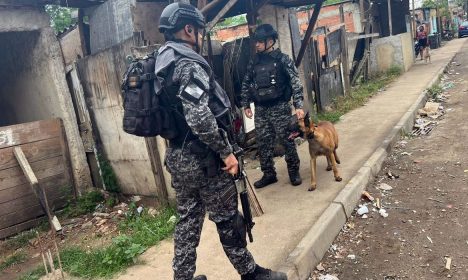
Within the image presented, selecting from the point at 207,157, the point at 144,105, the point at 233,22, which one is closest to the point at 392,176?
the point at 207,157

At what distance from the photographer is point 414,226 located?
3590 mm

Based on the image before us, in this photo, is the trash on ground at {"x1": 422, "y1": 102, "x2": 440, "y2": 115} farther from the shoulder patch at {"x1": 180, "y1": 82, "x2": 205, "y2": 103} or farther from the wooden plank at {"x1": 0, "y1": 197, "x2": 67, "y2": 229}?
the wooden plank at {"x1": 0, "y1": 197, "x2": 67, "y2": 229}

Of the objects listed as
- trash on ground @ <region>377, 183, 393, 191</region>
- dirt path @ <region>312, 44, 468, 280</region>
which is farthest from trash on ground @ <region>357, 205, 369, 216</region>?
trash on ground @ <region>377, 183, 393, 191</region>

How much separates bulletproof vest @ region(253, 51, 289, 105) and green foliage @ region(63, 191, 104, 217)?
262cm

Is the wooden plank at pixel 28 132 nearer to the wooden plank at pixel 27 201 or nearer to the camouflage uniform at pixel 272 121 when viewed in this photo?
the wooden plank at pixel 27 201

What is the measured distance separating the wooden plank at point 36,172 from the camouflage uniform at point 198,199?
323cm

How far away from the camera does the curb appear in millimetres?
2965

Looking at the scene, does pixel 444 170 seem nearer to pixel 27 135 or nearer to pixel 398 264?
pixel 398 264

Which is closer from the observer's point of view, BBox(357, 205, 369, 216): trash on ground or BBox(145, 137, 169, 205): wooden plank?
BBox(357, 205, 369, 216): trash on ground

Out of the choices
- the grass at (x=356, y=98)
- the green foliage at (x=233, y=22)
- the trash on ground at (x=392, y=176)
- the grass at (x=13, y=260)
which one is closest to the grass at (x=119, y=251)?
the grass at (x=13, y=260)

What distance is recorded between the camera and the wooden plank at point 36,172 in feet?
15.6

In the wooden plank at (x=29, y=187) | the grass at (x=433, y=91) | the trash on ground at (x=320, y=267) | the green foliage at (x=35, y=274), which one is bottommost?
the trash on ground at (x=320, y=267)

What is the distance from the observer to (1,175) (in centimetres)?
470

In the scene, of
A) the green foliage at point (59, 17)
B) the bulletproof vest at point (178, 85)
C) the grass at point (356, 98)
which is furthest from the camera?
the green foliage at point (59, 17)
